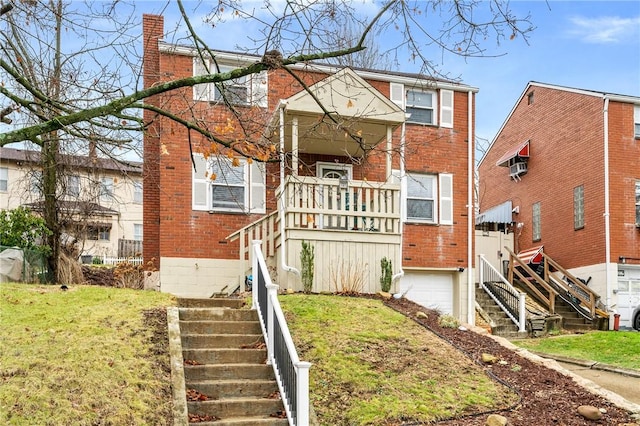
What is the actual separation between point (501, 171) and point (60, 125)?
23486mm

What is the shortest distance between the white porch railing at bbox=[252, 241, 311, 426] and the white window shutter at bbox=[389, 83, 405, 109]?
8.64 m

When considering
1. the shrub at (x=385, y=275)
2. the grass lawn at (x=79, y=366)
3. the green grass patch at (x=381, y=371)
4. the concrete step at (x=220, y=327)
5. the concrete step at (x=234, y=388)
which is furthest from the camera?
the shrub at (x=385, y=275)

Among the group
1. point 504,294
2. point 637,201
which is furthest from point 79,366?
point 637,201

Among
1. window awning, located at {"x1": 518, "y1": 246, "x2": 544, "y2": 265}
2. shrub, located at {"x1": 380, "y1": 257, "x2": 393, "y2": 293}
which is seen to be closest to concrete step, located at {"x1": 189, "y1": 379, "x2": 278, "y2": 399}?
→ shrub, located at {"x1": 380, "y1": 257, "x2": 393, "y2": 293}

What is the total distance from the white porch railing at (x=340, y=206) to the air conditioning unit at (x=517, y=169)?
1299 centimetres

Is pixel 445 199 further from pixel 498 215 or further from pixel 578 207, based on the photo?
pixel 498 215

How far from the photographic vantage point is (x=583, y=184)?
22047mm

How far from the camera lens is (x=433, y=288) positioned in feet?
57.7

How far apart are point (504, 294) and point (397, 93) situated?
21.6 ft

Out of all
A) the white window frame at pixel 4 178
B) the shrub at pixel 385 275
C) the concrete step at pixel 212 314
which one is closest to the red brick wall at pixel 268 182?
the shrub at pixel 385 275

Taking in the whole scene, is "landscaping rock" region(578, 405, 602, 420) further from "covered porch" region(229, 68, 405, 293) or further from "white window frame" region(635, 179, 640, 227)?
"white window frame" region(635, 179, 640, 227)

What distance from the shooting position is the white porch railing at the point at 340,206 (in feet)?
44.5

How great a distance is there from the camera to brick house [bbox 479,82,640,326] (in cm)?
2073

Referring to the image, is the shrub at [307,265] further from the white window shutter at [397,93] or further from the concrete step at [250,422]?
the white window shutter at [397,93]
